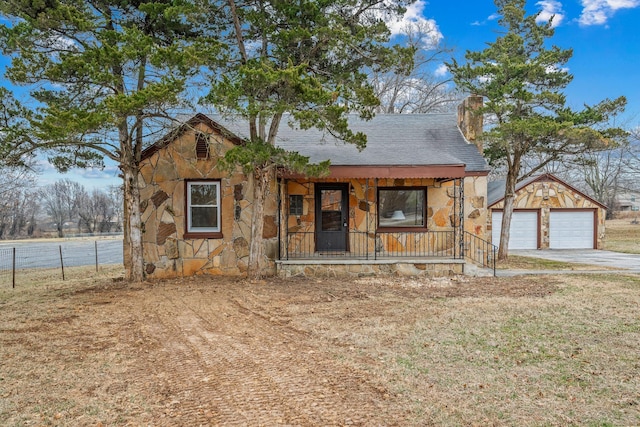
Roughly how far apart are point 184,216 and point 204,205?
1.86 feet

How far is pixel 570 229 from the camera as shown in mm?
20766

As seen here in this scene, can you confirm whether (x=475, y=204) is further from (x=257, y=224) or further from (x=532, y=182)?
(x=532, y=182)

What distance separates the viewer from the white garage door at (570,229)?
2075cm

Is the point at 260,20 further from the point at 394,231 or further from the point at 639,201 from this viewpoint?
the point at 639,201

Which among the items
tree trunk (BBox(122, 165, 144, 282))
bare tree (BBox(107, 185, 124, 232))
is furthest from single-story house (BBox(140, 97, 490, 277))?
bare tree (BBox(107, 185, 124, 232))

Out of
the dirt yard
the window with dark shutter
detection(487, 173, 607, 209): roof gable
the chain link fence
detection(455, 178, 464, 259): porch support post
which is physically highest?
the window with dark shutter

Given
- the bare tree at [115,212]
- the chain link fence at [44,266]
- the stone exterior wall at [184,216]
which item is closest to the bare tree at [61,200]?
the bare tree at [115,212]

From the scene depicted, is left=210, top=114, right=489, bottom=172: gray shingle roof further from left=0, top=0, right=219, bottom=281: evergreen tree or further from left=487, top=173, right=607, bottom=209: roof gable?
left=487, top=173, right=607, bottom=209: roof gable

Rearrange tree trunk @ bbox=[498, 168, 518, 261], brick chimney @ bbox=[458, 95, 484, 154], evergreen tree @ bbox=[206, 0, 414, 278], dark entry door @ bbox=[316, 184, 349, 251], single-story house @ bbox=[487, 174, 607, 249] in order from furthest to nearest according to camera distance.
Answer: single-story house @ bbox=[487, 174, 607, 249], tree trunk @ bbox=[498, 168, 518, 261], brick chimney @ bbox=[458, 95, 484, 154], dark entry door @ bbox=[316, 184, 349, 251], evergreen tree @ bbox=[206, 0, 414, 278]

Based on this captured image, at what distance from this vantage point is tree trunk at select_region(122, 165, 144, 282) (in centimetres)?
1005

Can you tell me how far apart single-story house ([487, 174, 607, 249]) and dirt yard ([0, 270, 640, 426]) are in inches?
483

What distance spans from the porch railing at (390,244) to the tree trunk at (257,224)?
1738 mm

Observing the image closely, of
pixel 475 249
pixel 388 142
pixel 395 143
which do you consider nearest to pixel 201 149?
pixel 388 142

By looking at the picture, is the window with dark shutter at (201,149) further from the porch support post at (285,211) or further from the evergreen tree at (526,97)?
the evergreen tree at (526,97)
